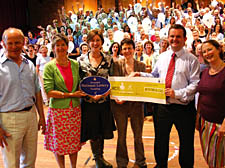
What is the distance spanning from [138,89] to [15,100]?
1211mm

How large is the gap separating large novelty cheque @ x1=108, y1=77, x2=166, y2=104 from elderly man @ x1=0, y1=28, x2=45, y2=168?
865 mm

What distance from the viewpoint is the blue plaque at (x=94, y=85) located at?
7.89ft

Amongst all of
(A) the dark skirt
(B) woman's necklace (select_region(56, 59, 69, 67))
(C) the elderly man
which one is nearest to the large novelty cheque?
(A) the dark skirt

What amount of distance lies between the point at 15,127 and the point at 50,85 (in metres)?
0.54

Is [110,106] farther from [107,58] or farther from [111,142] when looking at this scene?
[111,142]

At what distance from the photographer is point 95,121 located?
2553 mm

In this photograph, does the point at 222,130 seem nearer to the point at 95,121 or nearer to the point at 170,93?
the point at 170,93

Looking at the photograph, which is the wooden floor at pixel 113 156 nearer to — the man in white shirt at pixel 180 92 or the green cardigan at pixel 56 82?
the man in white shirt at pixel 180 92

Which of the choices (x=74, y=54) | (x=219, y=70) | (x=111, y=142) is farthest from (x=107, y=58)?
(x=74, y=54)

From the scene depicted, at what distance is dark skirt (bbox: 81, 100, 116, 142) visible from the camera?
254cm

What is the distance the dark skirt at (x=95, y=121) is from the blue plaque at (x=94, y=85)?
172 mm

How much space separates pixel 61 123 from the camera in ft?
7.82

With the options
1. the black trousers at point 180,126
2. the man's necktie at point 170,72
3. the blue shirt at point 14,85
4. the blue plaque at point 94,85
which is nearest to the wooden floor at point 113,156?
the black trousers at point 180,126

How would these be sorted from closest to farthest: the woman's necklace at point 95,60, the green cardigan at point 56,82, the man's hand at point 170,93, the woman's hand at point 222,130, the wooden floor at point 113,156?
the woman's hand at point 222,130, the man's hand at point 170,93, the green cardigan at point 56,82, the woman's necklace at point 95,60, the wooden floor at point 113,156
